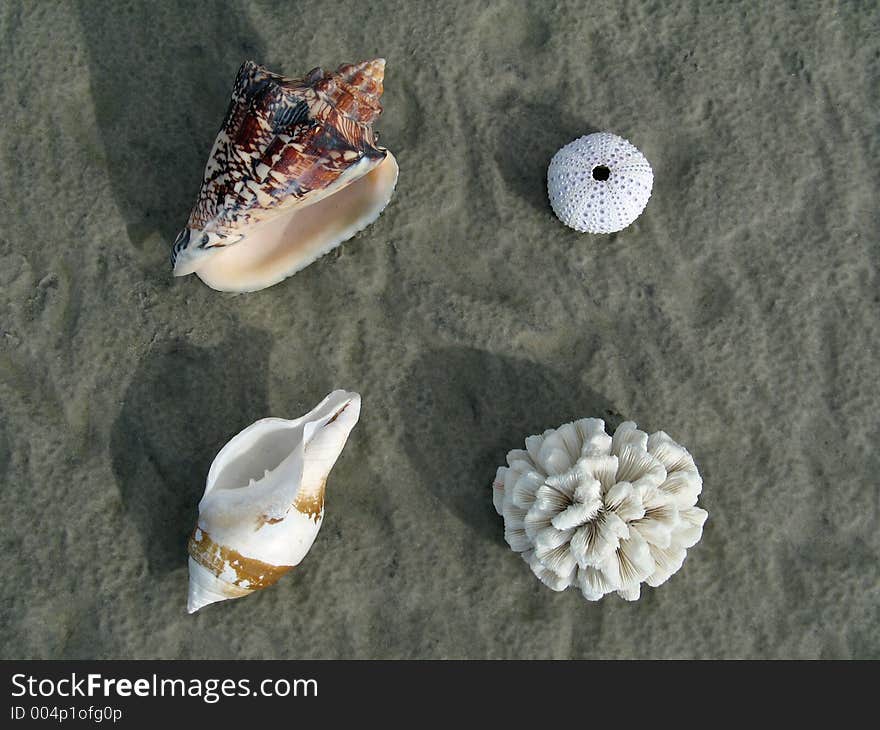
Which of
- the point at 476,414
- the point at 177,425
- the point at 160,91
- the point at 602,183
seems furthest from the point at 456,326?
the point at 160,91

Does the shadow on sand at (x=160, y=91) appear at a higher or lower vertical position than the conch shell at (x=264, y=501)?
higher

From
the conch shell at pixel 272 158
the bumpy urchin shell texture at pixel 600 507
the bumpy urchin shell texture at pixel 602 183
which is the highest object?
the conch shell at pixel 272 158

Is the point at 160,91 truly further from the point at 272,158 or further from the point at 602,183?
the point at 602,183

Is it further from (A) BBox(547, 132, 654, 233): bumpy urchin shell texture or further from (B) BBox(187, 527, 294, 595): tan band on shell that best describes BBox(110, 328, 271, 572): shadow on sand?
(A) BBox(547, 132, 654, 233): bumpy urchin shell texture

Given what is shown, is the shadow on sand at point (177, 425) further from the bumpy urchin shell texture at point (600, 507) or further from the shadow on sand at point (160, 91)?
the bumpy urchin shell texture at point (600, 507)

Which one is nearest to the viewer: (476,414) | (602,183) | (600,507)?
(600,507)

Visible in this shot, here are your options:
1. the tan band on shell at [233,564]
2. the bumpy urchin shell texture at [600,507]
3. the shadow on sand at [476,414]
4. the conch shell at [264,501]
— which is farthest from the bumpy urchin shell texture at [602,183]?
the tan band on shell at [233,564]

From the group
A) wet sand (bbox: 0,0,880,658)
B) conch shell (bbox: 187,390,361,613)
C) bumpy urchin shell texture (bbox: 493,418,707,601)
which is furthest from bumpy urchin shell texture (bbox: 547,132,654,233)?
conch shell (bbox: 187,390,361,613)
